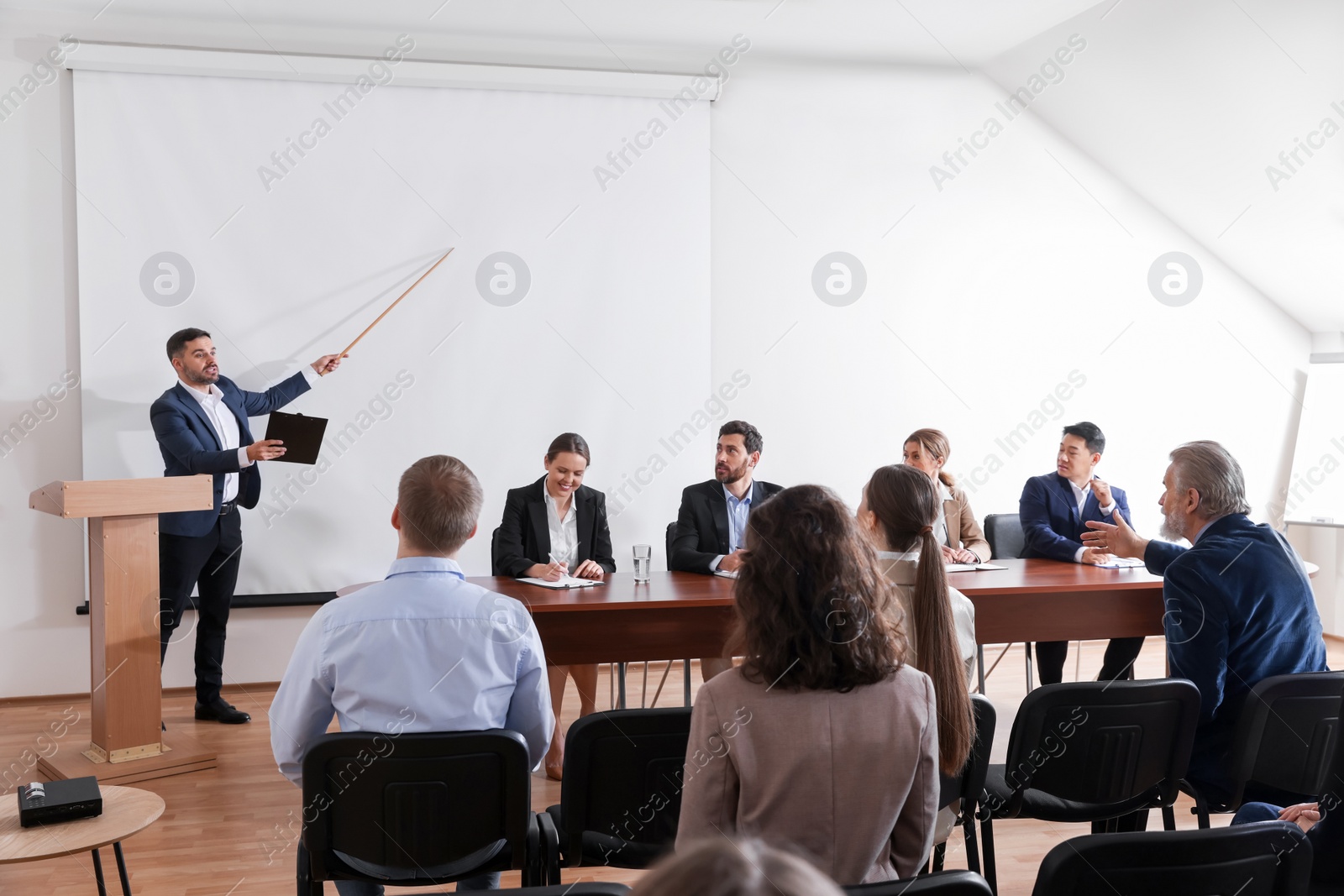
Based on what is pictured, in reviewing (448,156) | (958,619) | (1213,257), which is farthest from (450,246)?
(1213,257)

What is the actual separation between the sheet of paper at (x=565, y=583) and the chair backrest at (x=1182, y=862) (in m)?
2.16

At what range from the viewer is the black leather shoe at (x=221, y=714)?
14.1 feet

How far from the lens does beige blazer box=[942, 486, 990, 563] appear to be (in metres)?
4.23

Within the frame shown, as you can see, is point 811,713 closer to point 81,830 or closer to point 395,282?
→ point 81,830

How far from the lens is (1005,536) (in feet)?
15.2

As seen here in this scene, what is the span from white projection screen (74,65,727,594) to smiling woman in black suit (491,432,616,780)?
42.8 inches

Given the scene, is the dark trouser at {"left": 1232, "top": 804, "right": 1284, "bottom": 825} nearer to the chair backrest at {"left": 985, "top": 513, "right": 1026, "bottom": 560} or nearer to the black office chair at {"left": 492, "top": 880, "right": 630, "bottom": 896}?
the black office chair at {"left": 492, "top": 880, "right": 630, "bottom": 896}

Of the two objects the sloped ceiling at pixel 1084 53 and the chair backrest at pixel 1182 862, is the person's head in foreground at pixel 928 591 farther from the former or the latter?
the sloped ceiling at pixel 1084 53

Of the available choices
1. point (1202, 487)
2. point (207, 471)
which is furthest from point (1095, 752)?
point (207, 471)

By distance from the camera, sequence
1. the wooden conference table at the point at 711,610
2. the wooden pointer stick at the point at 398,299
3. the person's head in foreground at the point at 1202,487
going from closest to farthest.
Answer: the person's head in foreground at the point at 1202,487 → the wooden conference table at the point at 711,610 → the wooden pointer stick at the point at 398,299

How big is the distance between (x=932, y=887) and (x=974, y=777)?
40.2 inches

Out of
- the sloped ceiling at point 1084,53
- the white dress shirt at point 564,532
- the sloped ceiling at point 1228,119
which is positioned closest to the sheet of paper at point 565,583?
the white dress shirt at point 564,532

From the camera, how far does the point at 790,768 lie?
4.61 feet

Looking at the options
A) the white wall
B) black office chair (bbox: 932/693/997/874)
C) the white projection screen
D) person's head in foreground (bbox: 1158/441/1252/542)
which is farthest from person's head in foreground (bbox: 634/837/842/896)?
the white wall
